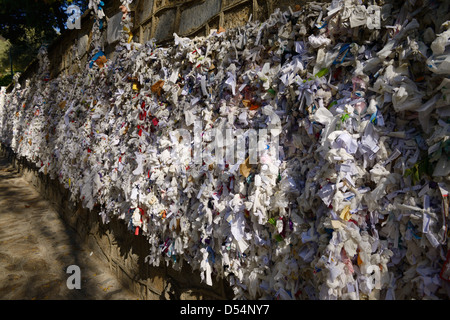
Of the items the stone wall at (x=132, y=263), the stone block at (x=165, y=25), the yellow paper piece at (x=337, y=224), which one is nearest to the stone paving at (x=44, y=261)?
the stone wall at (x=132, y=263)

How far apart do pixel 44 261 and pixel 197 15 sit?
3.65 m

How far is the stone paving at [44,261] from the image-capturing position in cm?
324

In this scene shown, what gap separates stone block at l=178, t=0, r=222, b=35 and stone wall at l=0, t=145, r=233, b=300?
80.3 inches

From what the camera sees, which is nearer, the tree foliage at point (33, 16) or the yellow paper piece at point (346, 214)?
the yellow paper piece at point (346, 214)

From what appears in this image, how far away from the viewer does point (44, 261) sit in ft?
12.7

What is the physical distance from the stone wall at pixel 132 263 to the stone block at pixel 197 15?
204 cm

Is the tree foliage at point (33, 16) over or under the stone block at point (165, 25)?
over

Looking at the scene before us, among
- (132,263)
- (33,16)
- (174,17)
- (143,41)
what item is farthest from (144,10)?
(33,16)

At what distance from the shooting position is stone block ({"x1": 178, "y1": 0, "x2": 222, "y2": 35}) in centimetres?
231

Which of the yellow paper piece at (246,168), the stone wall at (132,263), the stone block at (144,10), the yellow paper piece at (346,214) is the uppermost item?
the stone block at (144,10)

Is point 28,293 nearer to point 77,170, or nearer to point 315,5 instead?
point 77,170

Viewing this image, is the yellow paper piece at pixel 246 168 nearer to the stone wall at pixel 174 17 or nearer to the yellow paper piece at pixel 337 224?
the yellow paper piece at pixel 337 224

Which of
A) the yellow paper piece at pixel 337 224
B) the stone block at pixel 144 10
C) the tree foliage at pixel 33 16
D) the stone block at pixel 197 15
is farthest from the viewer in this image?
the tree foliage at pixel 33 16

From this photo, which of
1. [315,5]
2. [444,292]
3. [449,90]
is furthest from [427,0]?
[444,292]
